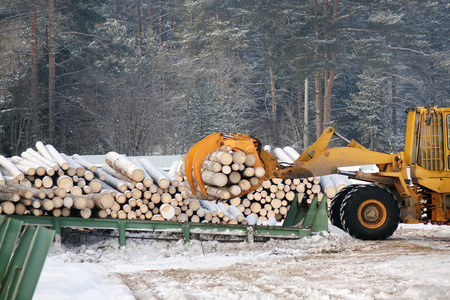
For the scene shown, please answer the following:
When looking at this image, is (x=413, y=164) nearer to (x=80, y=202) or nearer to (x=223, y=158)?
(x=223, y=158)

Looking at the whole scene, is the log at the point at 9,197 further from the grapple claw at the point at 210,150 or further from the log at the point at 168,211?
the grapple claw at the point at 210,150

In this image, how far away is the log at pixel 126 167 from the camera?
1273cm

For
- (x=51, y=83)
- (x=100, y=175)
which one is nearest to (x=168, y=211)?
(x=100, y=175)

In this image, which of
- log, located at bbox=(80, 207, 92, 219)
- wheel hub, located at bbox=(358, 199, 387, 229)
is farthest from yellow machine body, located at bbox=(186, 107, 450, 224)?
log, located at bbox=(80, 207, 92, 219)

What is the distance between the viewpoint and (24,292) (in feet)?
14.9

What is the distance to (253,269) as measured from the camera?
9.05 m

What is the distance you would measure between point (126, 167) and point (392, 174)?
5.81 meters

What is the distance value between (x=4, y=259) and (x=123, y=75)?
125ft

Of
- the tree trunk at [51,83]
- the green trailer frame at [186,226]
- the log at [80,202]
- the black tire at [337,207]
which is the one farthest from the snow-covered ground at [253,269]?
the tree trunk at [51,83]

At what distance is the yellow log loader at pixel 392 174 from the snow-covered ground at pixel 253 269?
1.65 ft

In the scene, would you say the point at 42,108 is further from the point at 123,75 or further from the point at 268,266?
the point at 268,266

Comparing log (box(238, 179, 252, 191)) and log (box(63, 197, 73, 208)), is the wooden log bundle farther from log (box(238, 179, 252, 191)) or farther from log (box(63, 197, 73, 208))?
log (box(63, 197, 73, 208))

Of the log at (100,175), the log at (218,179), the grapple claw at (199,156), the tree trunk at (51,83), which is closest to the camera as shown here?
the log at (218,179)

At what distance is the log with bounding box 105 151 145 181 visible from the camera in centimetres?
1273
